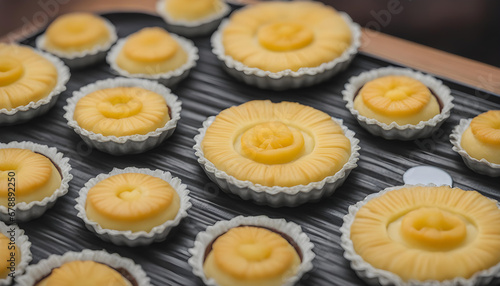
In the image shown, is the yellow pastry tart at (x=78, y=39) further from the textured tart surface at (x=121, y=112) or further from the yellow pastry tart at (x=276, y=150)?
the yellow pastry tart at (x=276, y=150)

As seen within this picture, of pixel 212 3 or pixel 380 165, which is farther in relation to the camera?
pixel 212 3

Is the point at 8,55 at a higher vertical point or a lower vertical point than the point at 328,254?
higher

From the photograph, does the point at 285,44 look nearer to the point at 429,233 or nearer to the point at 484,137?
the point at 484,137

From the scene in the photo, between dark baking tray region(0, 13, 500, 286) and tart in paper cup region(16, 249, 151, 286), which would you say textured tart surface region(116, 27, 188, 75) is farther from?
tart in paper cup region(16, 249, 151, 286)

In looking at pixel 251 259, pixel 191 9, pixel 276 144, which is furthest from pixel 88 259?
pixel 191 9

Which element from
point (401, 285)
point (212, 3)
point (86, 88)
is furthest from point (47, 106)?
point (401, 285)

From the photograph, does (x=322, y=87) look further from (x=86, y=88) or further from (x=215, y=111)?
(x=86, y=88)

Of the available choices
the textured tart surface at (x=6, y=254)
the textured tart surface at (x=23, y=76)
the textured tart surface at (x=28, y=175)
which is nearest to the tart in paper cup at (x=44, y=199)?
the textured tart surface at (x=28, y=175)
